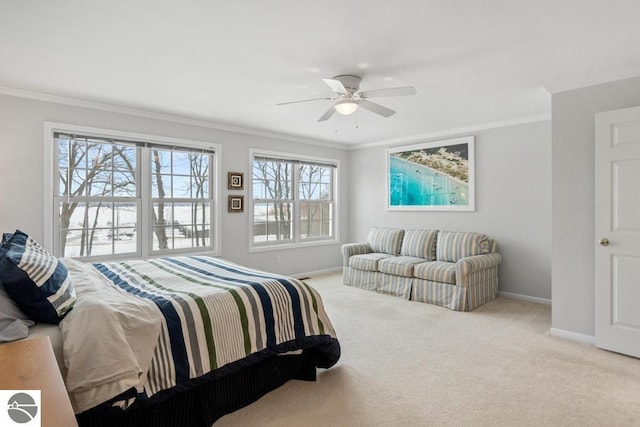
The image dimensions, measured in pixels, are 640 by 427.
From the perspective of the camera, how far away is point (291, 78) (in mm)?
3213

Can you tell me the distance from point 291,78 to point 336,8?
1.17 m

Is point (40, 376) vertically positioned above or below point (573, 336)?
above

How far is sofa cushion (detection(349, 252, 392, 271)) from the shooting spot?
5.21 meters

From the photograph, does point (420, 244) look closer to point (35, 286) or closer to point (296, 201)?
point (296, 201)

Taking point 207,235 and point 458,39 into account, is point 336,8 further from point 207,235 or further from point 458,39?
point 207,235

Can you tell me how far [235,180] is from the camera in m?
5.20

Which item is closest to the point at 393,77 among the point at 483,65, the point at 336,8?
the point at 483,65

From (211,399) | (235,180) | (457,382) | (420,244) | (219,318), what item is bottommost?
(457,382)

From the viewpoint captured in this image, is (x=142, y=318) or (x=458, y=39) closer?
(x=142, y=318)

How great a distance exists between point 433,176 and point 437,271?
5.90ft

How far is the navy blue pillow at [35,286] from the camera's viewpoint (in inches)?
64.4

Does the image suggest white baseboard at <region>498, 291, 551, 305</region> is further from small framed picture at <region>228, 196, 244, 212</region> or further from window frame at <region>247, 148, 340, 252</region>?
small framed picture at <region>228, 196, 244, 212</region>

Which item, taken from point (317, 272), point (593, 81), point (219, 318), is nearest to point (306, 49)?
point (219, 318)

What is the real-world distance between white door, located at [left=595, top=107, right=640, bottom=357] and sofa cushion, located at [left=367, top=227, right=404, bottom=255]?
9.29ft
